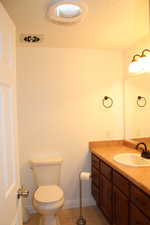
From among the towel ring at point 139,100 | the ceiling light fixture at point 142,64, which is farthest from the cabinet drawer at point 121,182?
the ceiling light fixture at point 142,64

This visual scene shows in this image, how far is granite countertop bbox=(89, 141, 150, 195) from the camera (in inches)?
59.9

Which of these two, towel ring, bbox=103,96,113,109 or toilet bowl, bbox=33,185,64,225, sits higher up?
towel ring, bbox=103,96,113,109

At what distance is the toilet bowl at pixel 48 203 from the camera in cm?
211

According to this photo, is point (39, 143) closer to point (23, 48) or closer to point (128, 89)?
point (23, 48)

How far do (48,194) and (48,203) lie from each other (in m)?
0.16

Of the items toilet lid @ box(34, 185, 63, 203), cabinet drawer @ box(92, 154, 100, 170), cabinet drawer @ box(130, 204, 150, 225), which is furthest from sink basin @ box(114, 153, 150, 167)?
toilet lid @ box(34, 185, 63, 203)

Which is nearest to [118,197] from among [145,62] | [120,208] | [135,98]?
[120,208]

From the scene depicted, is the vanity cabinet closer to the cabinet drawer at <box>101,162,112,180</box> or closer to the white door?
the cabinet drawer at <box>101,162,112,180</box>

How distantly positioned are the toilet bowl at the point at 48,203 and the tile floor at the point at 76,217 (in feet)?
0.65

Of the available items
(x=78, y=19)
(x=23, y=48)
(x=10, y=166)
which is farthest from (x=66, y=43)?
(x=10, y=166)

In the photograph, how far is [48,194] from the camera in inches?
89.2

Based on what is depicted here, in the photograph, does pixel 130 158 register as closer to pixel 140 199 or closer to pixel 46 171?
pixel 140 199

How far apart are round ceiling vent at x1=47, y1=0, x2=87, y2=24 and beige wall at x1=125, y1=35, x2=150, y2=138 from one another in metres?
1.07

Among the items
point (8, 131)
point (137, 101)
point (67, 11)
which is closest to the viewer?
point (8, 131)
